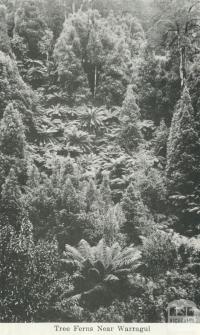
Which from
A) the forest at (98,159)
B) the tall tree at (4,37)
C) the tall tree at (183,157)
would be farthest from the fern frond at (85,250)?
the tall tree at (4,37)

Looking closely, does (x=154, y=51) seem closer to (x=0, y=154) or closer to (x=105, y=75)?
(x=105, y=75)

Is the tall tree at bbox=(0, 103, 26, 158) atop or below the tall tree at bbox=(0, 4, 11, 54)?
below

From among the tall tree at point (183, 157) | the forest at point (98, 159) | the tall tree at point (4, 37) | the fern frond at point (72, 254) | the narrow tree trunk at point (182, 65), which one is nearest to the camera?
the forest at point (98, 159)

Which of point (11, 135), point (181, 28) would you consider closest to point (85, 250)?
point (11, 135)

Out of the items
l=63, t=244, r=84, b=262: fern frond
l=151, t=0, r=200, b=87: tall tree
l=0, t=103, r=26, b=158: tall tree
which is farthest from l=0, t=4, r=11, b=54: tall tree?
l=63, t=244, r=84, b=262: fern frond

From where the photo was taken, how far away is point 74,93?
604 inches

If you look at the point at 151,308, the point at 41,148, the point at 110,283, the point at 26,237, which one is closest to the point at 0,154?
the point at 41,148

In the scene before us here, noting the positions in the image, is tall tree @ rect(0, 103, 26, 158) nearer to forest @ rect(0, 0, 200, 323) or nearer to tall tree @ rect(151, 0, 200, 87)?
forest @ rect(0, 0, 200, 323)

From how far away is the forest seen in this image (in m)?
10.8

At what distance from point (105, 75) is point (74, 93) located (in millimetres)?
1328

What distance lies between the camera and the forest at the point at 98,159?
35.4ft

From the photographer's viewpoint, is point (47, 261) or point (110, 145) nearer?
point (47, 261)

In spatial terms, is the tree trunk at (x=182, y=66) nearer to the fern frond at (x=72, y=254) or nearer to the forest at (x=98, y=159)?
the forest at (x=98, y=159)

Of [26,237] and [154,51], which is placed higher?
[154,51]
